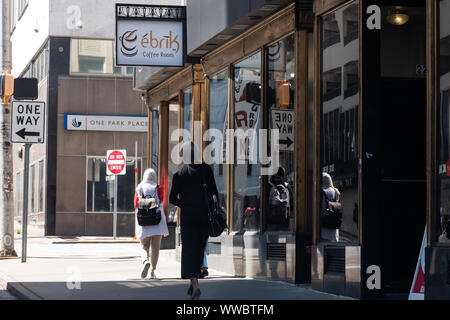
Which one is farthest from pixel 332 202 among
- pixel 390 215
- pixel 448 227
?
pixel 448 227

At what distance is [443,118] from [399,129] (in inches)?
115

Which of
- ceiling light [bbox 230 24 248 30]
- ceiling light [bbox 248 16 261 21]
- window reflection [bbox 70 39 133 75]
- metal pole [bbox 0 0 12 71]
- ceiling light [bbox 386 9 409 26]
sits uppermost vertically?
window reflection [bbox 70 39 133 75]

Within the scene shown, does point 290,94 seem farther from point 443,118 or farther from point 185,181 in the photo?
point 443,118

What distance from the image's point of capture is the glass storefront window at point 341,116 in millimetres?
11617

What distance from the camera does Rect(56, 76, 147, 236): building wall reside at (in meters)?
35.4

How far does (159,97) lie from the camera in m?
22.2

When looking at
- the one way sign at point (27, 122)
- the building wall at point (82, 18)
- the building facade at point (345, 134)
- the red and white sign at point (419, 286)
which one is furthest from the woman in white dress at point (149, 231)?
the building wall at point (82, 18)

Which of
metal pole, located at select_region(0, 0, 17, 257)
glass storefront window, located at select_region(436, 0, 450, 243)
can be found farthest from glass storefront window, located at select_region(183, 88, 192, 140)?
glass storefront window, located at select_region(436, 0, 450, 243)

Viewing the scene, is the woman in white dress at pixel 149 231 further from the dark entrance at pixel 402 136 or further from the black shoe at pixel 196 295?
the dark entrance at pixel 402 136

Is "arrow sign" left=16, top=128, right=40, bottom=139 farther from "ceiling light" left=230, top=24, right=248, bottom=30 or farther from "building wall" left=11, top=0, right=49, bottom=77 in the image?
"building wall" left=11, top=0, right=49, bottom=77

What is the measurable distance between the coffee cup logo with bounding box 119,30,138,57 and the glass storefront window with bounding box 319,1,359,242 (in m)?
5.77

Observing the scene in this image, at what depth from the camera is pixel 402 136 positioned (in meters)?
12.5

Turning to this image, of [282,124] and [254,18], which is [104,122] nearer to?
[254,18]

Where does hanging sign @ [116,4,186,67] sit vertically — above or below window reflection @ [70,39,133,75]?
below
